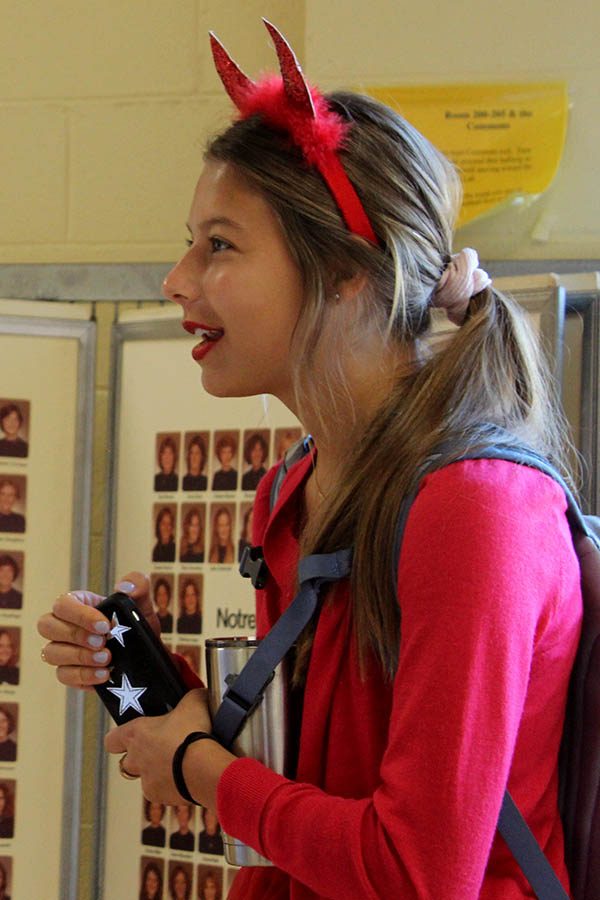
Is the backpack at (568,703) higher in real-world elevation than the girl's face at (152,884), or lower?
higher

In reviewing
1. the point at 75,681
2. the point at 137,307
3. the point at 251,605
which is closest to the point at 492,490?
the point at 75,681

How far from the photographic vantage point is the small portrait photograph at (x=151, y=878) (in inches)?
68.7

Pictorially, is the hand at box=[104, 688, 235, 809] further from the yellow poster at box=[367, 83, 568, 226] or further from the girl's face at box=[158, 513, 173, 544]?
the yellow poster at box=[367, 83, 568, 226]

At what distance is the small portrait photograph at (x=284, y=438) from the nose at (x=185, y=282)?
0.64 meters

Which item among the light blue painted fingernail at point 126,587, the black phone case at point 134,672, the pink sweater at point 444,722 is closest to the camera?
the pink sweater at point 444,722

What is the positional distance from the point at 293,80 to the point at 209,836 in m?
1.13

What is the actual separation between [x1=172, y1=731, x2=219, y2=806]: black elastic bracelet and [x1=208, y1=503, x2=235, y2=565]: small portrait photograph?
78cm

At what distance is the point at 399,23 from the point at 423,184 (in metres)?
0.79

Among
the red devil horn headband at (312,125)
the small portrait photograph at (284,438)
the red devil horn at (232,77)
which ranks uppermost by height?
the red devil horn at (232,77)

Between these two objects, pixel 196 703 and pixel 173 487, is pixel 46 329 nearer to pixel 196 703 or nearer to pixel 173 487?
pixel 173 487

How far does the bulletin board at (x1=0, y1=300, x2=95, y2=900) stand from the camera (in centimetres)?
178

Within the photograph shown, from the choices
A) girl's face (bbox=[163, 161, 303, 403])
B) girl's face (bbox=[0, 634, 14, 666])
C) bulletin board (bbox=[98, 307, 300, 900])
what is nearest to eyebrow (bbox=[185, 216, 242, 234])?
girl's face (bbox=[163, 161, 303, 403])

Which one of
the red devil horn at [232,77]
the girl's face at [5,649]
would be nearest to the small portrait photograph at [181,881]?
the girl's face at [5,649]

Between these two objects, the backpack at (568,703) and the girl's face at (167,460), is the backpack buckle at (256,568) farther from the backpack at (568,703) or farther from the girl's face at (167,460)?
the girl's face at (167,460)
